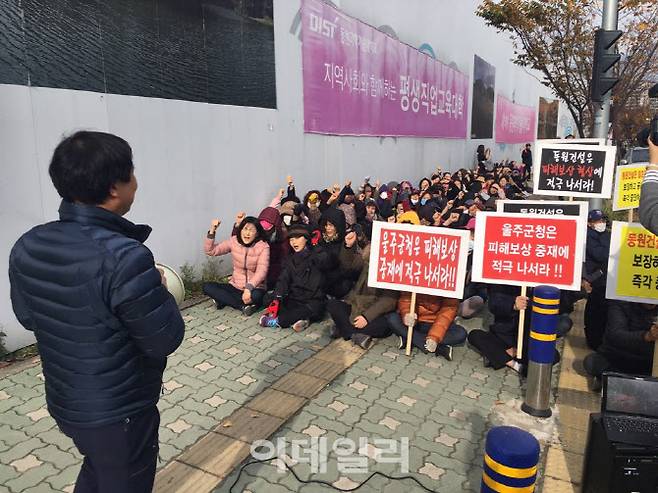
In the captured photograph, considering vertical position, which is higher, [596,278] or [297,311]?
[596,278]

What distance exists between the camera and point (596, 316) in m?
5.46

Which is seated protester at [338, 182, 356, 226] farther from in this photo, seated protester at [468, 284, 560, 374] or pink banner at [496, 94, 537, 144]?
pink banner at [496, 94, 537, 144]

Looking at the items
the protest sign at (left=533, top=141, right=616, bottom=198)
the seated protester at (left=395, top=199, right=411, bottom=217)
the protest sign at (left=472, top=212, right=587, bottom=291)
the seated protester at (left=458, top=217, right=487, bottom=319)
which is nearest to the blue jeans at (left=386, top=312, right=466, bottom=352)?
the protest sign at (left=472, top=212, right=587, bottom=291)

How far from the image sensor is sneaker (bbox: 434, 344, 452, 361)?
17.7ft

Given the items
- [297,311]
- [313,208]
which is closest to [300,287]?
[297,311]

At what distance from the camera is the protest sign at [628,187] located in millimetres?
7469

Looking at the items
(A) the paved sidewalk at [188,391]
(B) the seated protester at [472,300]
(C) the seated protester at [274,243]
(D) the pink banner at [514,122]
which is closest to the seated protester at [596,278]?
(B) the seated protester at [472,300]

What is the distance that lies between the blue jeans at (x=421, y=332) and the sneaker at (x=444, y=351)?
0.14ft

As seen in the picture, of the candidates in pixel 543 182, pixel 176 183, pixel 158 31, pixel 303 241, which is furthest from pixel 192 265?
pixel 543 182

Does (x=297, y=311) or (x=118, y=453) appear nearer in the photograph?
(x=118, y=453)

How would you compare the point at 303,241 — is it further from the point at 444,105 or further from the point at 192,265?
the point at 444,105

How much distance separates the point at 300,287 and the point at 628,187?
16.4ft

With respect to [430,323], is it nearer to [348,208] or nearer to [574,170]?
[574,170]

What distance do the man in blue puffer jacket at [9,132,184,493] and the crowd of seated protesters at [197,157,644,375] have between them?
3614 mm
